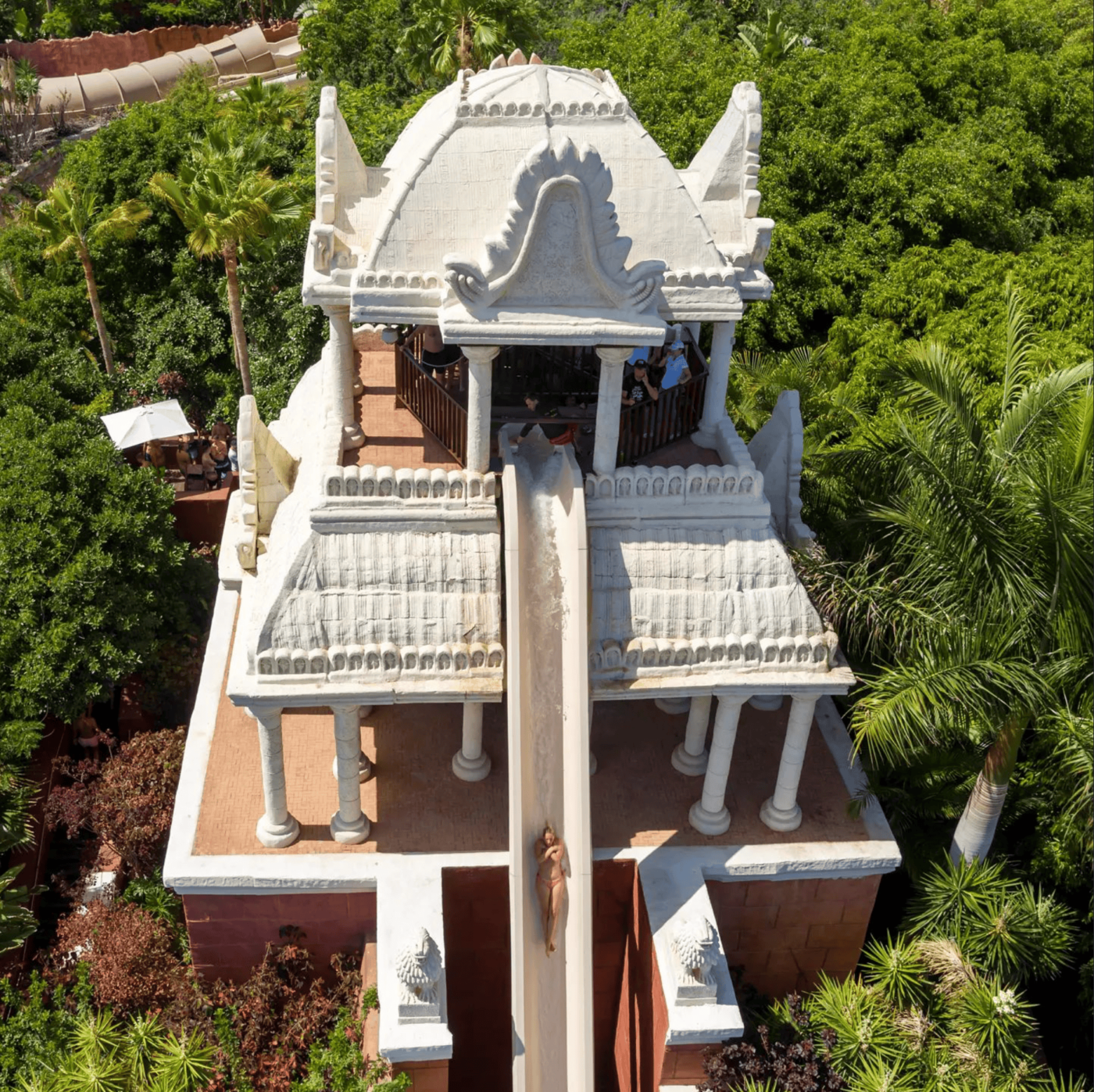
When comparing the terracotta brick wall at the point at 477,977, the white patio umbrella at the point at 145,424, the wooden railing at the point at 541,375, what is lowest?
the terracotta brick wall at the point at 477,977

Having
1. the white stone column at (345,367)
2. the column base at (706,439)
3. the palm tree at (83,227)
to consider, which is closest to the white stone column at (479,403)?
the white stone column at (345,367)

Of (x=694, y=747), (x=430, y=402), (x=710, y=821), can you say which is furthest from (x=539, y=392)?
(x=710, y=821)

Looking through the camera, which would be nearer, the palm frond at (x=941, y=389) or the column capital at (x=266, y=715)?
the column capital at (x=266, y=715)

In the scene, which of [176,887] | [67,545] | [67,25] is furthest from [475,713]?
[67,25]

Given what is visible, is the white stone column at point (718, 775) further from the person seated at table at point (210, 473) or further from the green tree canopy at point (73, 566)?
the person seated at table at point (210, 473)

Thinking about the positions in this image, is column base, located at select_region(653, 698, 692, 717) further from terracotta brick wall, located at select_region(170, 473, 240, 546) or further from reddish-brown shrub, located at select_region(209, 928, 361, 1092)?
terracotta brick wall, located at select_region(170, 473, 240, 546)

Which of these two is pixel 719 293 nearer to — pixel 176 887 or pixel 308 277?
pixel 308 277

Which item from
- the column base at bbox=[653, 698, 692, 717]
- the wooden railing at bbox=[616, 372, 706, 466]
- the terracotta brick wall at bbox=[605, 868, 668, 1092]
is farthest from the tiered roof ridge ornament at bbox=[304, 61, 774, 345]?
the terracotta brick wall at bbox=[605, 868, 668, 1092]
